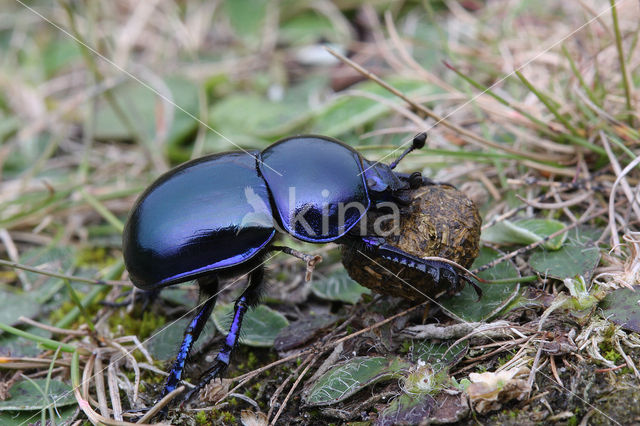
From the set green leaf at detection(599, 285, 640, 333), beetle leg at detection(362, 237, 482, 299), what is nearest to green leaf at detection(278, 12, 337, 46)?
beetle leg at detection(362, 237, 482, 299)

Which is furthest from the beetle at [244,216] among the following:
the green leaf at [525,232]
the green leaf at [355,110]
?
the green leaf at [355,110]

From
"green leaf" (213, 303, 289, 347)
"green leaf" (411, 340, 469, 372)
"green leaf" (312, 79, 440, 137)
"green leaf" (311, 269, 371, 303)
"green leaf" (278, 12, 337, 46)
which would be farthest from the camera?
"green leaf" (278, 12, 337, 46)

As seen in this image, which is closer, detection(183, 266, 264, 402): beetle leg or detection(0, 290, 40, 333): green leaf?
detection(183, 266, 264, 402): beetle leg

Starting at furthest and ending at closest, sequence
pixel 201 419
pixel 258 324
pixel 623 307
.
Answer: pixel 258 324, pixel 201 419, pixel 623 307

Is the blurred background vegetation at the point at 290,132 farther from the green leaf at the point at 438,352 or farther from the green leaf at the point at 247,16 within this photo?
the green leaf at the point at 438,352

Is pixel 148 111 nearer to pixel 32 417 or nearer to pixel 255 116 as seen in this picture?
pixel 255 116

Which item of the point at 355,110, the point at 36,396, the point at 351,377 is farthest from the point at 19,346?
the point at 355,110

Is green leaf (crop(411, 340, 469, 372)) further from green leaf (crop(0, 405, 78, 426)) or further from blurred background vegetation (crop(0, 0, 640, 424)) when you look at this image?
green leaf (crop(0, 405, 78, 426))
